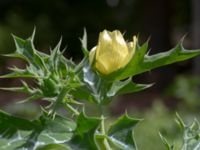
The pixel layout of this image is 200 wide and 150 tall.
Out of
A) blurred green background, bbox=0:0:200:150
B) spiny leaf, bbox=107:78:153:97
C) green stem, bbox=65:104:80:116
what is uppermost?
green stem, bbox=65:104:80:116

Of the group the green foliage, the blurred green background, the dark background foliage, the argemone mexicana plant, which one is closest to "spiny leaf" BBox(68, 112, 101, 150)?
the argemone mexicana plant

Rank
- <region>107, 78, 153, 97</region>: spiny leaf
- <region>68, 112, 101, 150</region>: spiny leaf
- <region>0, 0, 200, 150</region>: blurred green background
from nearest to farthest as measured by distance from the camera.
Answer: <region>68, 112, 101, 150</region>: spiny leaf
<region>107, 78, 153, 97</region>: spiny leaf
<region>0, 0, 200, 150</region>: blurred green background

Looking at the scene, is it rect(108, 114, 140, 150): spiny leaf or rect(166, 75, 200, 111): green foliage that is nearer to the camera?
rect(108, 114, 140, 150): spiny leaf

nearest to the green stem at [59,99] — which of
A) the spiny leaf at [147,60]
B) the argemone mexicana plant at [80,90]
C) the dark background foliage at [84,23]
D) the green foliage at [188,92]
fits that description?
the argemone mexicana plant at [80,90]

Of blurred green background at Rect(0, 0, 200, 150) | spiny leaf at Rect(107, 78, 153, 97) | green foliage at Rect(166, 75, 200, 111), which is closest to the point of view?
spiny leaf at Rect(107, 78, 153, 97)

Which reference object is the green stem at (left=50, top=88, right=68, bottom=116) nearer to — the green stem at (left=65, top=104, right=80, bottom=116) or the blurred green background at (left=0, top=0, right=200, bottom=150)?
the green stem at (left=65, top=104, right=80, bottom=116)

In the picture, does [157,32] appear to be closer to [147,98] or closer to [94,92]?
[147,98]

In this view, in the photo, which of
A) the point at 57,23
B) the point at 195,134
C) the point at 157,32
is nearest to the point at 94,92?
the point at 195,134

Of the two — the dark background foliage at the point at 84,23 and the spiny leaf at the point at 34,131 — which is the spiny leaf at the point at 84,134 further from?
the dark background foliage at the point at 84,23

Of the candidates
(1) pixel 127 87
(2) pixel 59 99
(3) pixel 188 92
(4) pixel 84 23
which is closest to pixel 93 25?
(4) pixel 84 23
